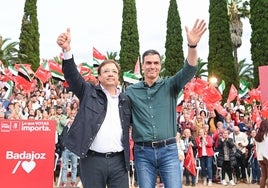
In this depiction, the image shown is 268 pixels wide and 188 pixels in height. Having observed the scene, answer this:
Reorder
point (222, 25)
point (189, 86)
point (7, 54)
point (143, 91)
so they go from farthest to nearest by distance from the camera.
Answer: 1. point (7, 54)
2. point (222, 25)
3. point (189, 86)
4. point (143, 91)

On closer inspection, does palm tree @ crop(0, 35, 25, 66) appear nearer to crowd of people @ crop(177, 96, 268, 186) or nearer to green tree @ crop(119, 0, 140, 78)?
green tree @ crop(119, 0, 140, 78)

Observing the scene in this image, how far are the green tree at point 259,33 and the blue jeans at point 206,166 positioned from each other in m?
13.3

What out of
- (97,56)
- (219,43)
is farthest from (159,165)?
(219,43)

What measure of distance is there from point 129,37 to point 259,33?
10.6 metres

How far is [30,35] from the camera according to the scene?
31.3 m

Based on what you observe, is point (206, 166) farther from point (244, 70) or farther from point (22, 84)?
point (244, 70)

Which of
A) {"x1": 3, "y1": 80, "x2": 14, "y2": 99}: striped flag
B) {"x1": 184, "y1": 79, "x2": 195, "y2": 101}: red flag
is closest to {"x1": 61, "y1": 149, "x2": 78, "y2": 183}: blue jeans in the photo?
{"x1": 3, "y1": 80, "x2": 14, "y2": 99}: striped flag

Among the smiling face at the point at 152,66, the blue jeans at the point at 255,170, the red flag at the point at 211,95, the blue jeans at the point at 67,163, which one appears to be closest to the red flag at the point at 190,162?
the blue jeans at the point at 255,170

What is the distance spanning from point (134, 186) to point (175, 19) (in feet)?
71.3

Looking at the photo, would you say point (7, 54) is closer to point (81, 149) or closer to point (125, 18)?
point (125, 18)

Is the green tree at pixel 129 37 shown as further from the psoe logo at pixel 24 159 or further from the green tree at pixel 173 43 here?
the psoe logo at pixel 24 159

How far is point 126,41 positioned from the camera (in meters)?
30.8

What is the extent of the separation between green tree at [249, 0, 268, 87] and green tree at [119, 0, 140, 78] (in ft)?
31.0

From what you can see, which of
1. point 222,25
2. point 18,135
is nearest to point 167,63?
point 222,25
